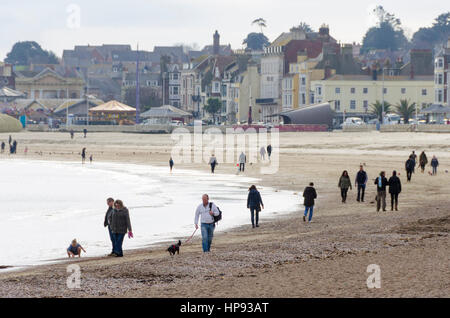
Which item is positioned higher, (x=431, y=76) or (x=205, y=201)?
(x=431, y=76)

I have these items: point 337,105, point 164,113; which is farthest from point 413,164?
point 164,113

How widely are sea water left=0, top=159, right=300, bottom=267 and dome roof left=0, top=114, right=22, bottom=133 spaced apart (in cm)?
5615

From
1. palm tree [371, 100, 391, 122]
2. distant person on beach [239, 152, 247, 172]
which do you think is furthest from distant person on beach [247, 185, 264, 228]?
palm tree [371, 100, 391, 122]

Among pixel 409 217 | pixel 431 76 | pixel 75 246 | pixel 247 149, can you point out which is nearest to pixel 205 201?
pixel 75 246

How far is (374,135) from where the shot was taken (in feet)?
266

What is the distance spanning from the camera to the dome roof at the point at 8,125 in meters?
117

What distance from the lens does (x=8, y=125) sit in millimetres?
118438

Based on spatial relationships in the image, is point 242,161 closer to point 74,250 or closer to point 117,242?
point 74,250

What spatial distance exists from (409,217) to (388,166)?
2720 centimetres

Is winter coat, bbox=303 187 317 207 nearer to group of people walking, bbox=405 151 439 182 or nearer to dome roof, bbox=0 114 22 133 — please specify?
group of people walking, bbox=405 151 439 182

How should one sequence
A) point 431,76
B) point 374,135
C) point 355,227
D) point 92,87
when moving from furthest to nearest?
point 92,87
point 431,76
point 374,135
point 355,227

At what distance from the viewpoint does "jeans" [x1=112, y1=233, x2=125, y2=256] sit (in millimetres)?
21438

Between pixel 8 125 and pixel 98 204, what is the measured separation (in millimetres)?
83733
